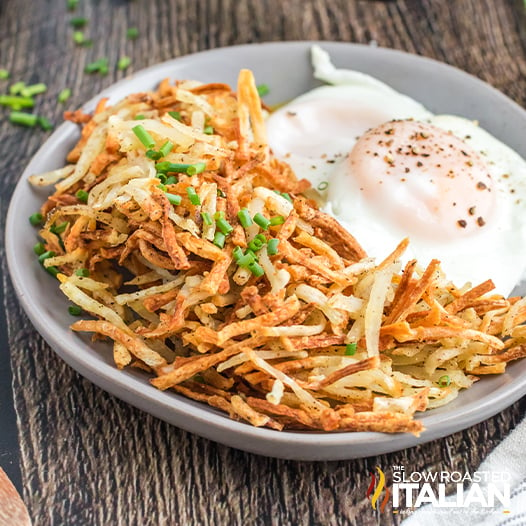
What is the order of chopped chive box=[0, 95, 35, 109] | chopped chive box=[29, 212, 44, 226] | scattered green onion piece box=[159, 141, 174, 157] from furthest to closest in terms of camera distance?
chopped chive box=[0, 95, 35, 109] → chopped chive box=[29, 212, 44, 226] → scattered green onion piece box=[159, 141, 174, 157]

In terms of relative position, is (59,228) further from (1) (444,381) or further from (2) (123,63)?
(2) (123,63)

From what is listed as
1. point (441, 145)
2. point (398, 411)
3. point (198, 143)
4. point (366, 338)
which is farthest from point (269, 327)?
point (441, 145)

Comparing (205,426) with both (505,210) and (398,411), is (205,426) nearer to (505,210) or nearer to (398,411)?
(398,411)

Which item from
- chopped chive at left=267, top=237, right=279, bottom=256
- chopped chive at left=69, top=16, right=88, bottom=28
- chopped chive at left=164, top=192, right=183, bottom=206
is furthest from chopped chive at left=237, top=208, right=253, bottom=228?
chopped chive at left=69, top=16, right=88, bottom=28

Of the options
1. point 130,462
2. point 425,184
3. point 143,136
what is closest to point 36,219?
point 143,136

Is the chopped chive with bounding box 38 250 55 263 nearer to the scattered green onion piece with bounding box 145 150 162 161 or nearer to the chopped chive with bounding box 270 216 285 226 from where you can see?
the scattered green onion piece with bounding box 145 150 162 161
